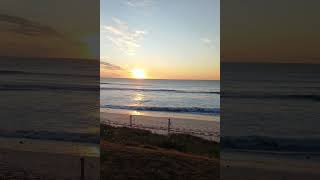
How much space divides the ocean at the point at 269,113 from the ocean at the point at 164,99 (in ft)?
12.5

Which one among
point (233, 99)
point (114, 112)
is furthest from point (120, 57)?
point (114, 112)

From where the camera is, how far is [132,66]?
586 centimetres

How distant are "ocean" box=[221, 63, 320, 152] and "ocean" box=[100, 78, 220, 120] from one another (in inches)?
150

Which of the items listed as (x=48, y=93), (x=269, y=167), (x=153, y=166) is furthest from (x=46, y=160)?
(x=269, y=167)

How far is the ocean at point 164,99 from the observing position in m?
9.59

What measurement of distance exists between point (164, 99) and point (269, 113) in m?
8.19

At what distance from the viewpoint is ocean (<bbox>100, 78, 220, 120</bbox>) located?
378 inches

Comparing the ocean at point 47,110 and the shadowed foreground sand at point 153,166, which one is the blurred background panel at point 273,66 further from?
the ocean at point 47,110

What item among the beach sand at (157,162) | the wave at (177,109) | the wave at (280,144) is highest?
the wave at (177,109)

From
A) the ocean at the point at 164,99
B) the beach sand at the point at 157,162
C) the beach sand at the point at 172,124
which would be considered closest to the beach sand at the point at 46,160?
the beach sand at the point at 157,162

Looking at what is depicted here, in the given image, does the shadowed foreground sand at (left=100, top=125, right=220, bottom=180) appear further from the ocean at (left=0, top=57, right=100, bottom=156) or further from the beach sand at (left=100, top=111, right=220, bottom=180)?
the ocean at (left=0, top=57, right=100, bottom=156)

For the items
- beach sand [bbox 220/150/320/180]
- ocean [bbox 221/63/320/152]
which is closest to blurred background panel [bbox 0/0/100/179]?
beach sand [bbox 220/150/320/180]

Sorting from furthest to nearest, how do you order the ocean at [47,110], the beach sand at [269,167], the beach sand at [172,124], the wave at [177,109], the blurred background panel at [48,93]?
1. the wave at [177,109]
2. the beach sand at [172,124]
3. the ocean at [47,110]
4. the blurred background panel at [48,93]
5. the beach sand at [269,167]

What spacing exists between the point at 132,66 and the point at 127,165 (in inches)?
94.0
